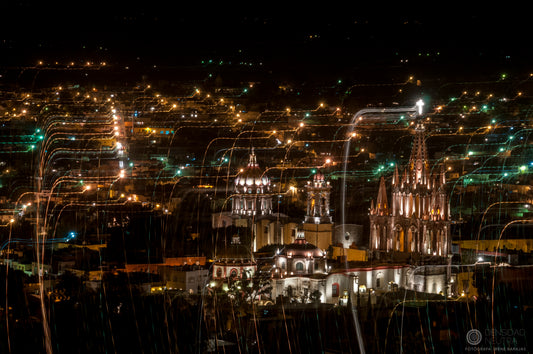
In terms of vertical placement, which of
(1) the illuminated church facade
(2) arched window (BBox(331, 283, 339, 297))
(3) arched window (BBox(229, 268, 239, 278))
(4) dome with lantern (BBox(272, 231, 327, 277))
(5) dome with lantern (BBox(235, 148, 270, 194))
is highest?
(5) dome with lantern (BBox(235, 148, 270, 194))

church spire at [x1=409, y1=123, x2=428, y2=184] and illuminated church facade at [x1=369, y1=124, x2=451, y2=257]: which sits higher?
church spire at [x1=409, y1=123, x2=428, y2=184]

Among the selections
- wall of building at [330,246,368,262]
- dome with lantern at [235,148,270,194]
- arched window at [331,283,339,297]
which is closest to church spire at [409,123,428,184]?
wall of building at [330,246,368,262]

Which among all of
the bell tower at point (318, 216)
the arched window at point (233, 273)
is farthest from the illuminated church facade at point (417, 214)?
the arched window at point (233, 273)

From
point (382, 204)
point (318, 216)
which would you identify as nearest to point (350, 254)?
point (382, 204)

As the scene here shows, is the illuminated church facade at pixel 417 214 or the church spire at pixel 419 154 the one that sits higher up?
the church spire at pixel 419 154

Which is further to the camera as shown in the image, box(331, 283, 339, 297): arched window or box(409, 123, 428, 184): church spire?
box(409, 123, 428, 184): church spire

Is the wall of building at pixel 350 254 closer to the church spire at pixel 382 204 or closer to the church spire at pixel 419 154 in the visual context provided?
the church spire at pixel 382 204

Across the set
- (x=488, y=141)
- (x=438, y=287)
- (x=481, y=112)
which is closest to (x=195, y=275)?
(x=438, y=287)

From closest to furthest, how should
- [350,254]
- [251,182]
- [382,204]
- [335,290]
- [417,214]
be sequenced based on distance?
[335,290] < [417,214] < [382,204] < [350,254] < [251,182]

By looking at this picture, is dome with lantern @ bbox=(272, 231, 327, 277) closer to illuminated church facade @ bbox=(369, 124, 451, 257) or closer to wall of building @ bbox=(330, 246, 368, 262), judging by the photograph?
illuminated church facade @ bbox=(369, 124, 451, 257)

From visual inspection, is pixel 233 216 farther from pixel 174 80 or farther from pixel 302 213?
pixel 174 80

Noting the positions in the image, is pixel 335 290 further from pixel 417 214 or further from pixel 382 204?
pixel 382 204
